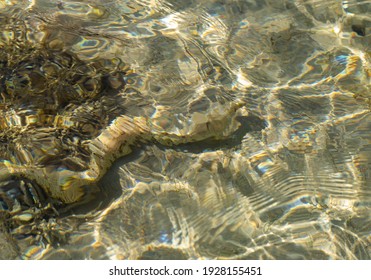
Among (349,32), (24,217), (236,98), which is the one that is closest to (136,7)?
(236,98)

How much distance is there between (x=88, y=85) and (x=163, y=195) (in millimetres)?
1012

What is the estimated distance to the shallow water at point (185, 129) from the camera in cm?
272

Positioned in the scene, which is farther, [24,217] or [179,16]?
[179,16]

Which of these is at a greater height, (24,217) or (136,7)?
(136,7)

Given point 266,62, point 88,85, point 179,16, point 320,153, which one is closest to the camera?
point 320,153

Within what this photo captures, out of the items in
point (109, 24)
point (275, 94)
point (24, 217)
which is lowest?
point (24, 217)

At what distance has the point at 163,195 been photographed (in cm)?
287

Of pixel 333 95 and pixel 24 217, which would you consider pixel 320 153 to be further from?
pixel 24 217

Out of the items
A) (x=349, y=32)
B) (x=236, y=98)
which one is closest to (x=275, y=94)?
(x=236, y=98)

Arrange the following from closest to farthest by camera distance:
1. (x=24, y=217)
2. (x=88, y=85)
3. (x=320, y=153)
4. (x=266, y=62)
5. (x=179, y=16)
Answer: (x=24, y=217) → (x=320, y=153) → (x=88, y=85) → (x=266, y=62) → (x=179, y=16)

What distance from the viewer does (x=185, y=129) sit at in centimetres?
318

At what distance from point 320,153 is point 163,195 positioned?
1.05m

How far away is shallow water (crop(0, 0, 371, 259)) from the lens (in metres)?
2.72

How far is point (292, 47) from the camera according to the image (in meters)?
3.76
